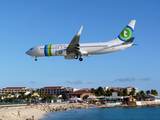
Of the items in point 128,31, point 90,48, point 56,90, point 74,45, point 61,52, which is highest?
point 128,31

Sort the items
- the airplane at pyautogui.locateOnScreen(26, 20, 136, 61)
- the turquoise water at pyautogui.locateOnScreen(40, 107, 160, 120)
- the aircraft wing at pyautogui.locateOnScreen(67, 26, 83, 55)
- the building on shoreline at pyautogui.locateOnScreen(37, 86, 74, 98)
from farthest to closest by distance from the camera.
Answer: the building on shoreline at pyautogui.locateOnScreen(37, 86, 74, 98) < the turquoise water at pyautogui.locateOnScreen(40, 107, 160, 120) < the airplane at pyautogui.locateOnScreen(26, 20, 136, 61) < the aircraft wing at pyautogui.locateOnScreen(67, 26, 83, 55)

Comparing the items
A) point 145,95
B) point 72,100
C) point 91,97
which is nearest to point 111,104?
point 91,97

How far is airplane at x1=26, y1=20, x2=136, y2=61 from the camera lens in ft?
121

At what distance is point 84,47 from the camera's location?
37.9 metres

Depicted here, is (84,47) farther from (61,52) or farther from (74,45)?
(61,52)

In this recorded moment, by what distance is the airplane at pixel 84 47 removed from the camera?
36.8 metres

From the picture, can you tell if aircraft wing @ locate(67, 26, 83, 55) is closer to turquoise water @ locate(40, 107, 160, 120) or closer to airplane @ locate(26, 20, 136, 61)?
airplane @ locate(26, 20, 136, 61)

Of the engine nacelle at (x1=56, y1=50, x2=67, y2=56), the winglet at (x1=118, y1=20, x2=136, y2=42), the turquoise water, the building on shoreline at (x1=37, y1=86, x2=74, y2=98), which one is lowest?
the turquoise water

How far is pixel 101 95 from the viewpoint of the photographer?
14075cm

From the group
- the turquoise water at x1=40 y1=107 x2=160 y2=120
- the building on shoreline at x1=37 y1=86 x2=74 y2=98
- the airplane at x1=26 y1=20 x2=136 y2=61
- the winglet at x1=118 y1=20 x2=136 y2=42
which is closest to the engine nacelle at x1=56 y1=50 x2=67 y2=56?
the airplane at x1=26 y1=20 x2=136 y2=61

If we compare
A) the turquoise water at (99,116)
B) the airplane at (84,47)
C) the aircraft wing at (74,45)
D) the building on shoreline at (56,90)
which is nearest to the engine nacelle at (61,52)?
the airplane at (84,47)

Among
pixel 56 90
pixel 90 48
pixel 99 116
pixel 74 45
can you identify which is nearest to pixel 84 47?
pixel 90 48

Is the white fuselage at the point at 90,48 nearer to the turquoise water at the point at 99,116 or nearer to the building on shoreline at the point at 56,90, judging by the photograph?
the turquoise water at the point at 99,116

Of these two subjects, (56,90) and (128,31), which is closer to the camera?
(128,31)
